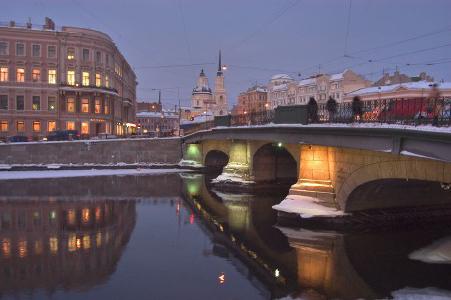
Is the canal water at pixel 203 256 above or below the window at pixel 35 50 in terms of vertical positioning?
below

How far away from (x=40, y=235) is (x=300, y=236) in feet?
44.1

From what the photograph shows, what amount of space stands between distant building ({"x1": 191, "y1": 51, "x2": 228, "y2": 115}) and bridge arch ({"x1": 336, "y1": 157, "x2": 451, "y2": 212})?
12231cm

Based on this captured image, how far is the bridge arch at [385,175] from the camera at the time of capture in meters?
16.6

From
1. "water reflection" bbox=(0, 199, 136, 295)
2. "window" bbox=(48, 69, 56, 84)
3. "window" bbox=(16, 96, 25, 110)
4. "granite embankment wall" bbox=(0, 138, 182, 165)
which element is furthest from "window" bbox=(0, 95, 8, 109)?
"water reflection" bbox=(0, 199, 136, 295)

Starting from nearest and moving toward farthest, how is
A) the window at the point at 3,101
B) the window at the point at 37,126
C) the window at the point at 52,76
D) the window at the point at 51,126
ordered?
the window at the point at 3,101
the window at the point at 37,126
the window at the point at 52,76
the window at the point at 51,126

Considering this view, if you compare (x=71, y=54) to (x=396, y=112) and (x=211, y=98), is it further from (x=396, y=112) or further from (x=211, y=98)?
(x=211, y=98)

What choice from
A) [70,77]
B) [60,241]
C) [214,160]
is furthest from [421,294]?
[70,77]

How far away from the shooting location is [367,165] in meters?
21.0

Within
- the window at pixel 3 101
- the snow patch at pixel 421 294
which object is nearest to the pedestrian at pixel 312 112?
the snow patch at pixel 421 294

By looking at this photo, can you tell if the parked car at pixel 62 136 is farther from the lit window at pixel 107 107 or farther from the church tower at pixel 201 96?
the church tower at pixel 201 96

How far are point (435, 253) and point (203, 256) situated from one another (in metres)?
9.90

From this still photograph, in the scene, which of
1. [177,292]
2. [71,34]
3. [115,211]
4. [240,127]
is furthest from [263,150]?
[71,34]

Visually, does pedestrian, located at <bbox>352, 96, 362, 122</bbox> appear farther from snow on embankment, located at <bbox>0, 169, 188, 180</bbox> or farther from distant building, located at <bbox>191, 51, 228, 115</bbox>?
distant building, located at <bbox>191, 51, 228, 115</bbox>

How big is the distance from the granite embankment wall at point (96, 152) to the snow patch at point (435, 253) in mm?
45001
